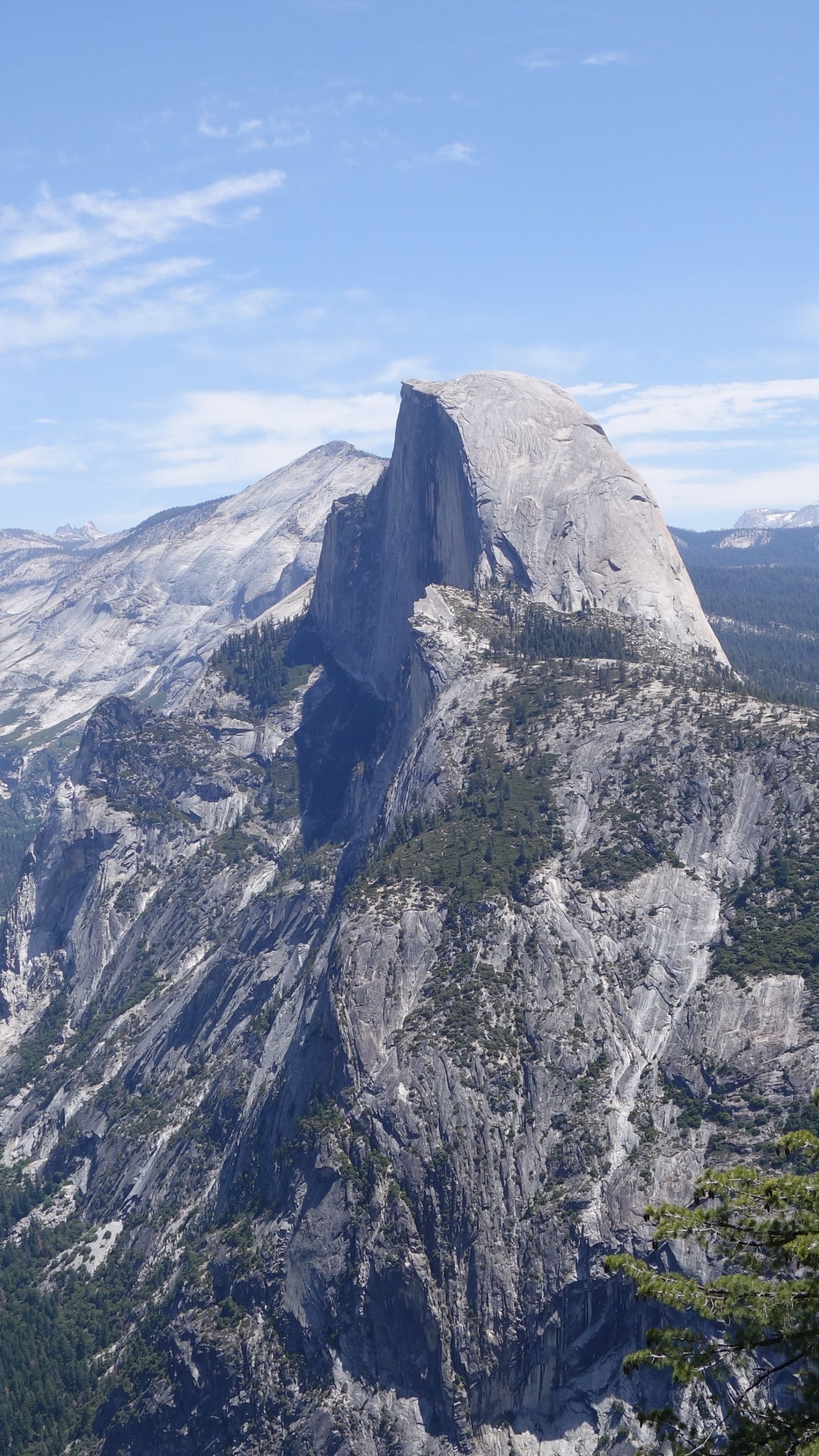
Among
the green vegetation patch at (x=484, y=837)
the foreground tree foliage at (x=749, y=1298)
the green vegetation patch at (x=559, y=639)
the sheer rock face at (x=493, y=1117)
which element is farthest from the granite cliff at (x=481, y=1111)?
the foreground tree foliage at (x=749, y=1298)

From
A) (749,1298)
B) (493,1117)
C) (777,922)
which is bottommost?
(493,1117)

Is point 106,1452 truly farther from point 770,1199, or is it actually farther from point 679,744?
point 770,1199

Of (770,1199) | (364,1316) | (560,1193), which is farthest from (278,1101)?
(770,1199)

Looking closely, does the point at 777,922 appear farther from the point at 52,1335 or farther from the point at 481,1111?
the point at 52,1335

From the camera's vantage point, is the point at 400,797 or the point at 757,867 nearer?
the point at 757,867

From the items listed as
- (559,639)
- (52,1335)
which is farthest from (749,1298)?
(559,639)

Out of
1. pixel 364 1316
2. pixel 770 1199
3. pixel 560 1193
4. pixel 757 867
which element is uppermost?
pixel 770 1199

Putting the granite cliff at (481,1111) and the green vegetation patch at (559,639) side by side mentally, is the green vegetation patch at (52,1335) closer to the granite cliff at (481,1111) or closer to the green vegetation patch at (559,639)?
the granite cliff at (481,1111)

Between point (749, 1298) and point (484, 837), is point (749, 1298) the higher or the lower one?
the higher one

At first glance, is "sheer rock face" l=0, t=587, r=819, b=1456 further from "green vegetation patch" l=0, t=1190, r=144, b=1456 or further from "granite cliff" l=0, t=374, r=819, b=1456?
"green vegetation patch" l=0, t=1190, r=144, b=1456
